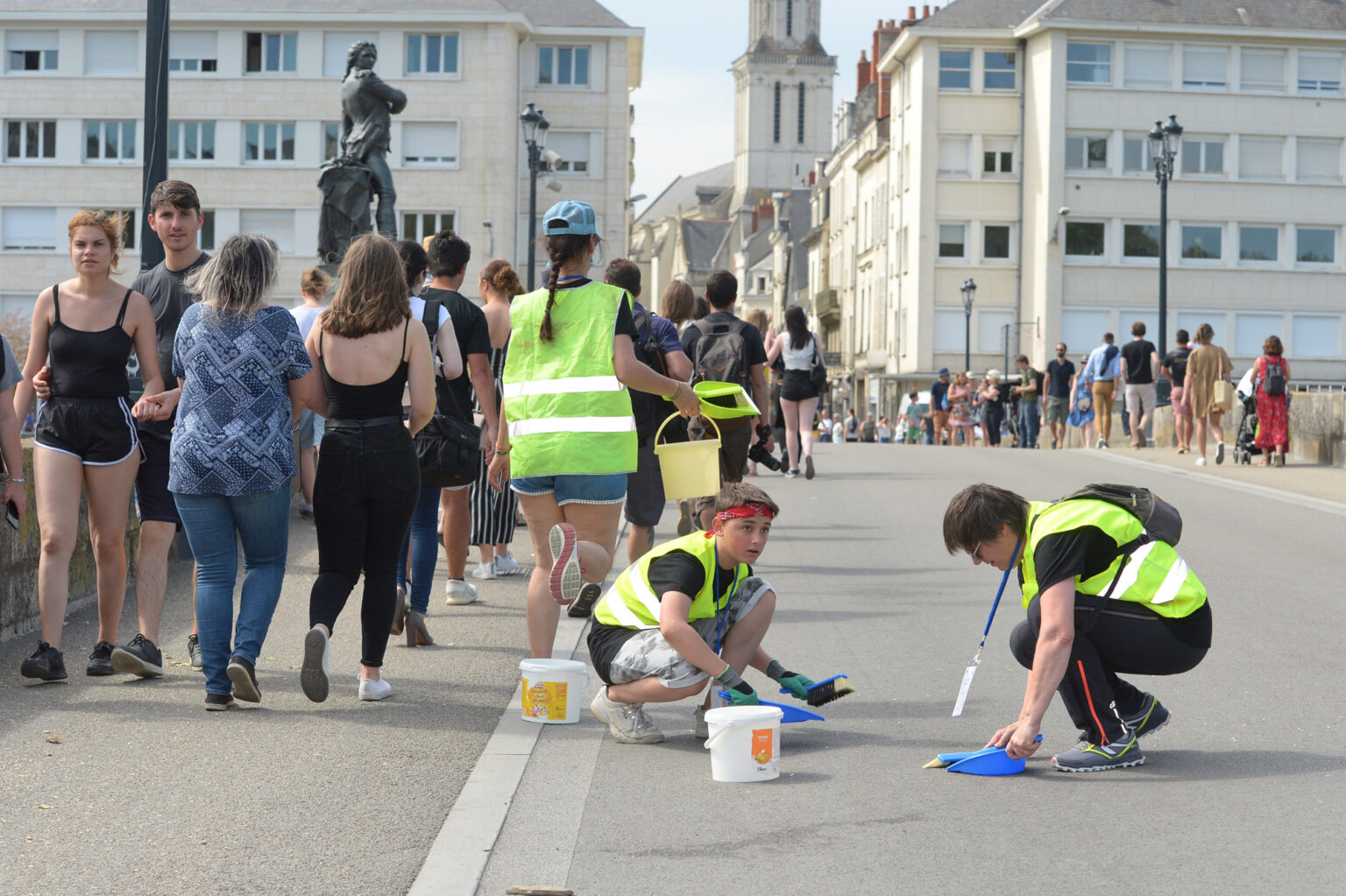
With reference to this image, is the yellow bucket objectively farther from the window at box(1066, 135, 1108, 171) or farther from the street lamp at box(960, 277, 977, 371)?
the window at box(1066, 135, 1108, 171)

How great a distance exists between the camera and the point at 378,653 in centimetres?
669

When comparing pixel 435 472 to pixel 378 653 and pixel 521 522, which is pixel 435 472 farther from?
pixel 521 522

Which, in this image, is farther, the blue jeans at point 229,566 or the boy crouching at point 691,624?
the blue jeans at point 229,566

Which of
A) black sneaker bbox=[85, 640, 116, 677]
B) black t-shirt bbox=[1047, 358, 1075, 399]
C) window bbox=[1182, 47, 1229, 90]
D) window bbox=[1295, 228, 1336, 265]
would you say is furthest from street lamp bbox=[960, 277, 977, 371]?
black sneaker bbox=[85, 640, 116, 677]

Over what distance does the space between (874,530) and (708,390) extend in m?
5.98

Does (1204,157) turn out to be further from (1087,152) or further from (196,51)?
(196,51)

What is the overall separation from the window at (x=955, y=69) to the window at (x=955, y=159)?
202 cm

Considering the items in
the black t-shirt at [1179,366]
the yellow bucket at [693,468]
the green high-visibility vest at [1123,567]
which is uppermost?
the black t-shirt at [1179,366]

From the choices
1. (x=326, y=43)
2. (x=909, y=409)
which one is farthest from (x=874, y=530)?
(x=326, y=43)

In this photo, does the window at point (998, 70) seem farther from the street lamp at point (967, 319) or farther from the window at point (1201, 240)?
the window at point (1201, 240)

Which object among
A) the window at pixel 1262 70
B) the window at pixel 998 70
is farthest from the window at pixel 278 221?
the window at pixel 1262 70

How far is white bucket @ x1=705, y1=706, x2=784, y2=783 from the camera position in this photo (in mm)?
5348

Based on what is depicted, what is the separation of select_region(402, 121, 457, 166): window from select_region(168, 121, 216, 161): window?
7.45 m

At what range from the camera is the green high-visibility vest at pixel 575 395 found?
6.59m
